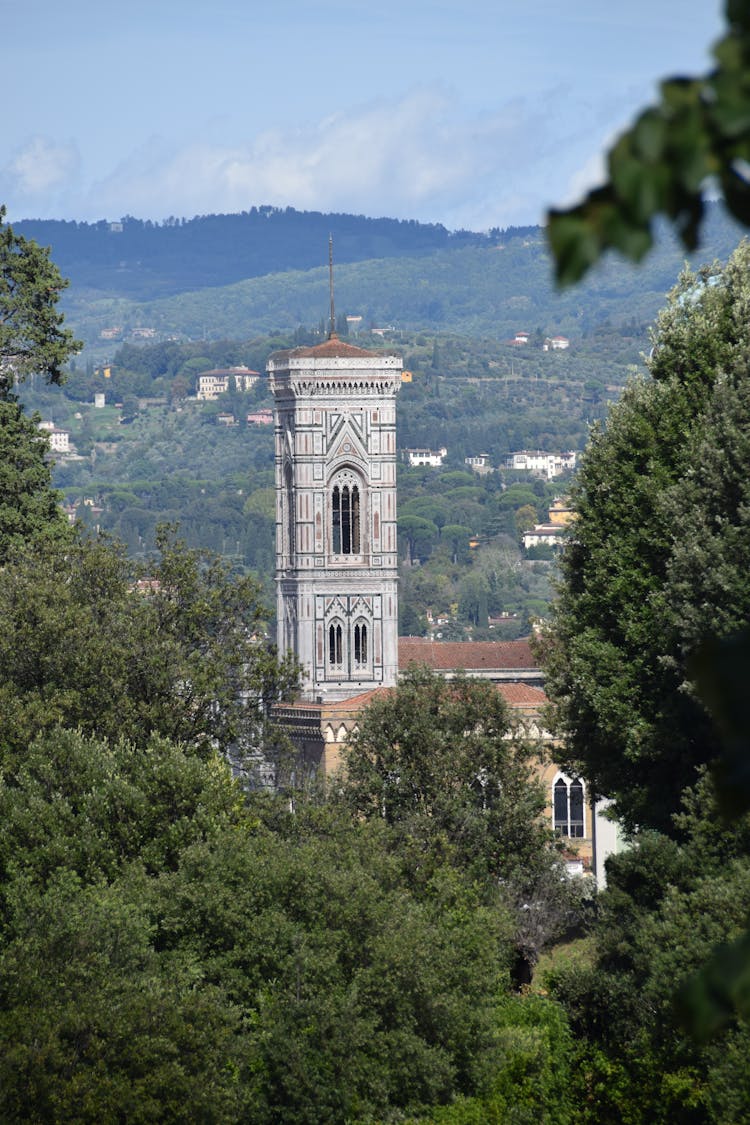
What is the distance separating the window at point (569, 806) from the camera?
89.2 metres

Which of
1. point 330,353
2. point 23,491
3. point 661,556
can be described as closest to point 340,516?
point 330,353

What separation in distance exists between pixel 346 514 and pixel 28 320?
56.6m

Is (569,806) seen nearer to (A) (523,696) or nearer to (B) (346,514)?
(A) (523,696)

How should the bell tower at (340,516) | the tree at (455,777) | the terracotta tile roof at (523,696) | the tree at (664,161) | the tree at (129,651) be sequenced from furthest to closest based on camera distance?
1. the bell tower at (340,516)
2. the terracotta tile roof at (523,696)
3. the tree at (455,777)
4. the tree at (129,651)
5. the tree at (664,161)

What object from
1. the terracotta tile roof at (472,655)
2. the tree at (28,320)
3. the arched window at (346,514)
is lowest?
the terracotta tile roof at (472,655)

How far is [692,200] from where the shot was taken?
557 centimetres

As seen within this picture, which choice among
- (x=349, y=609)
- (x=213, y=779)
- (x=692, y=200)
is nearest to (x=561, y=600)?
(x=213, y=779)

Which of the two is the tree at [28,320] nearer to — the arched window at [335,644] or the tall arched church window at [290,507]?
the arched window at [335,644]

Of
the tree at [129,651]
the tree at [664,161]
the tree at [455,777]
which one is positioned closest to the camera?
the tree at [664,161]

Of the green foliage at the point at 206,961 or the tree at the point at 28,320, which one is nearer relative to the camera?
the green foliage at the point at 206,961

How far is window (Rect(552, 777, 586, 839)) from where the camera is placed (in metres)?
89.2

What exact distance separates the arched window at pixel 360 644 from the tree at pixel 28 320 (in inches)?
2149

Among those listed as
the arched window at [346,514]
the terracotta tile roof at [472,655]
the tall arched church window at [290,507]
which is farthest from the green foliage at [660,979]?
the terracotta tile roof at [472,655]

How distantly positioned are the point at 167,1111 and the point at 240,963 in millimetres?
5116
